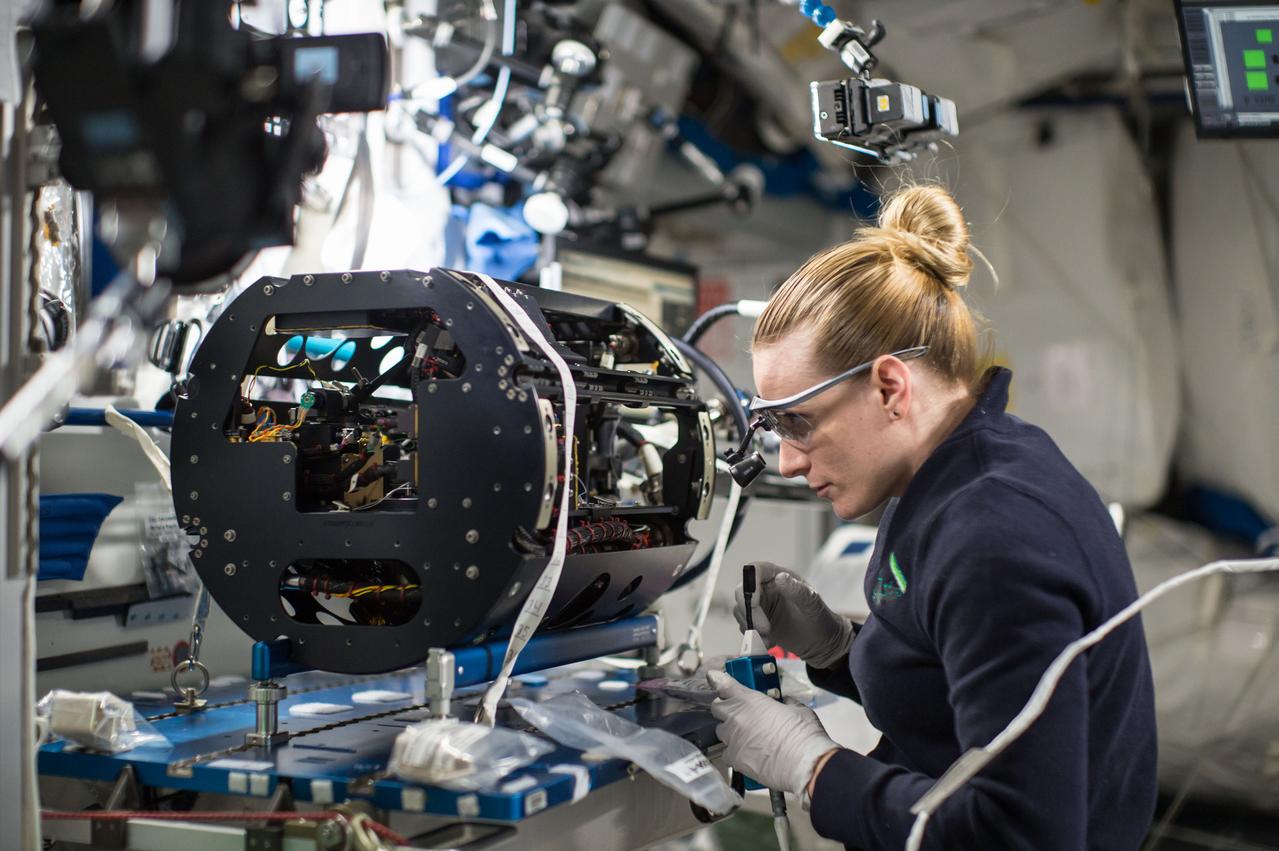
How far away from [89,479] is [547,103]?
1.83 meters

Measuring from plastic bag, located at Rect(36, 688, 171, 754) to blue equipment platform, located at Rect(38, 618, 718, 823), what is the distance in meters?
0.02

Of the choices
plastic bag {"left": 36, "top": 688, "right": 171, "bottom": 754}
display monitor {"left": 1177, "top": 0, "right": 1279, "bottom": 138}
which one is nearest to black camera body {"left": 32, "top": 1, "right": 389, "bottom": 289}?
plastic bag {"left": 36, "top": 688, "right": 171, "bottom": 754}

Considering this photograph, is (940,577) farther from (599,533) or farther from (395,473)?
(395,473)

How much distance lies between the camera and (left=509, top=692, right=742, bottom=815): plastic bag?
4.91ft

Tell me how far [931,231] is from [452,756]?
1009 mm

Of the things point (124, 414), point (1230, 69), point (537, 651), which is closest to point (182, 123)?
point (537, 651)

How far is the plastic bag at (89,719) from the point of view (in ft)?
4.85

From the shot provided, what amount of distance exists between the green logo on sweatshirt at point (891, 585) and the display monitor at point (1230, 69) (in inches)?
61.9

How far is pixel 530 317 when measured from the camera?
63.7 inches

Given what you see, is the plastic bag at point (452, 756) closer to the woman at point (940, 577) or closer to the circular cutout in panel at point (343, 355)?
the woman at point (940, 577)

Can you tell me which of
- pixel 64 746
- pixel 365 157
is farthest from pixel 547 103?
pixel 64 746

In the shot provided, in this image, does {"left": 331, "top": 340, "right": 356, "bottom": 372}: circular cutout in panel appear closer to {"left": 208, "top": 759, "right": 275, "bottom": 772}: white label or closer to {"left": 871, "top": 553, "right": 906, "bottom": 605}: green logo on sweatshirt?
{"left": 208, "top": 759, "right": 275, "bottom": 772}: white label

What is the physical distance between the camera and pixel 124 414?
76.3 inches

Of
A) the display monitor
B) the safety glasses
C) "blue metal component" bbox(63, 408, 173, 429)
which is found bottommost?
the safety glasses
